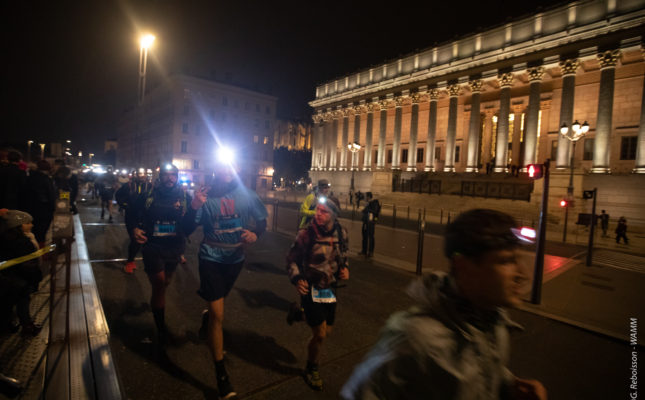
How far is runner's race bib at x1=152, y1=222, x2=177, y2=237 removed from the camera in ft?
13.4

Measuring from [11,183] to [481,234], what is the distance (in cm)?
745

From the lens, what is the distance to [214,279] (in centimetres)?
319

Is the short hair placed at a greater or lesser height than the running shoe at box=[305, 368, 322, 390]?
greater

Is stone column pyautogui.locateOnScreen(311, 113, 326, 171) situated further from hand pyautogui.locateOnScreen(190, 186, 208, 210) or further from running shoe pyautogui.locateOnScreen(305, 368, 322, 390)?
running shoe pyautogui.locateOnScreen(305, 368, 322, 390)

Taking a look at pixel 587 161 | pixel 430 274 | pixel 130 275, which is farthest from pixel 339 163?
pixel 430 274

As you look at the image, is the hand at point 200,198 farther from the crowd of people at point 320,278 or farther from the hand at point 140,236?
the hand at point 140,236

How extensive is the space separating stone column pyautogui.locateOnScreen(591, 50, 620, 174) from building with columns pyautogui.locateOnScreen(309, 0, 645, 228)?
7cm

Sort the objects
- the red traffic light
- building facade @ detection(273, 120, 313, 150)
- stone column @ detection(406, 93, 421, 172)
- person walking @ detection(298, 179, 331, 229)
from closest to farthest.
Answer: person walking @ detection(298, 179, 331, 229) → the red traffic light → stone column @ detection(406, 93, 421, 172) → building facade @ detection(273, 120, 313, 150)

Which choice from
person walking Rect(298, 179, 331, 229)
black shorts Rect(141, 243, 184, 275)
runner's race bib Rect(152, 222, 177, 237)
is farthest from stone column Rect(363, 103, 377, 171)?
black shorts Rect(141, 243, 184, 275)

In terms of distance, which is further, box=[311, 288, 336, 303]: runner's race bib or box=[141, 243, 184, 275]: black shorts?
box=[141, 243, 184, 275]: black shorts

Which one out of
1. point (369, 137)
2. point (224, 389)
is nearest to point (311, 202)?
point (224, 389)

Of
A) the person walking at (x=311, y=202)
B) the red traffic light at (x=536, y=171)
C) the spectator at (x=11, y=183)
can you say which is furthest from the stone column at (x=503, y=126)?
the spectator at (x=11, y=183)

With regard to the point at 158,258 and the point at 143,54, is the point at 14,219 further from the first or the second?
the point at 143,54

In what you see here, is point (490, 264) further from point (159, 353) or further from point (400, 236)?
point (400, 236)
